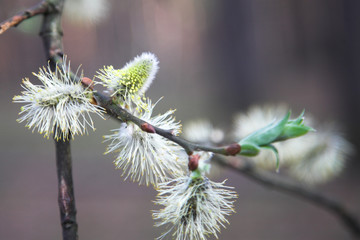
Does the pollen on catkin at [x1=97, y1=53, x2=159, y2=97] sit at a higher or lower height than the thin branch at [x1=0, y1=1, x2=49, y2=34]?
lower

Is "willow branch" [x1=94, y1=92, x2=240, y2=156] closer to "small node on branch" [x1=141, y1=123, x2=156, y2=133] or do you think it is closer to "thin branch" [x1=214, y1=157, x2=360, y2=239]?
"small node on branch" [x1=141, y1=123, x2=156, y2=133]

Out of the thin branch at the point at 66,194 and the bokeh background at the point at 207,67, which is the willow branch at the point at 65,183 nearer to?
the thin branch at the point at 66,194

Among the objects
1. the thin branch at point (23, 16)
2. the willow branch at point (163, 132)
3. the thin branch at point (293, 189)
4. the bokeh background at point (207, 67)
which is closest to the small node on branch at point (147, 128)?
the willow branch at point (163, 132)

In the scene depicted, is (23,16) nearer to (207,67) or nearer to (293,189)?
(293,189)

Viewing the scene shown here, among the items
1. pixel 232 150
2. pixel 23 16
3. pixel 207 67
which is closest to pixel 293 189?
pixel 232 150

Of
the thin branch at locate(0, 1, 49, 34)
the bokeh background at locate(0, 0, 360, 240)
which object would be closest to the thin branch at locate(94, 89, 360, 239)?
the thin branch at locate(0, 1, 49, 34)

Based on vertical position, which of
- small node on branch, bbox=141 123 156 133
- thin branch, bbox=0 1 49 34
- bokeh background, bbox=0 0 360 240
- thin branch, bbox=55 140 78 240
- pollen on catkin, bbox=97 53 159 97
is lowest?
thin branch, bbox=55 140 78 240
